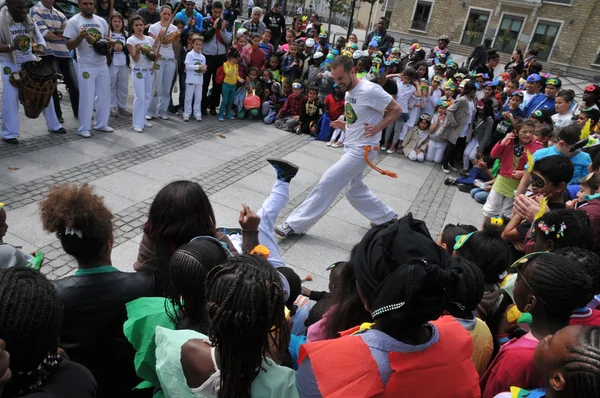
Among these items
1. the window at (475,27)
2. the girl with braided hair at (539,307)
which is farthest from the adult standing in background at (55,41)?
the window at (475,27)

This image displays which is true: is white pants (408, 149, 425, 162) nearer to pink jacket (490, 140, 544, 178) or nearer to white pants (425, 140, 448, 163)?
white pants (425, 140, 448, 163)

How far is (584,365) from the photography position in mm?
1315

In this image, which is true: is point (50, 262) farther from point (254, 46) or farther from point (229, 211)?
point (254, 46)

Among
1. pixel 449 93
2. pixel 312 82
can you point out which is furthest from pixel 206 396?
pixel 312 82

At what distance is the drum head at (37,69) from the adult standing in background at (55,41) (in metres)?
0.17

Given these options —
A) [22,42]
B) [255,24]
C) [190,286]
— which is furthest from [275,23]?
[190,286]

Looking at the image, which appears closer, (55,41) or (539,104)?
(55,41)

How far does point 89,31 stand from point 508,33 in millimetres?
31736

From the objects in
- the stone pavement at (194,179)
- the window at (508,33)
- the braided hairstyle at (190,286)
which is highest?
the window at (508,33)

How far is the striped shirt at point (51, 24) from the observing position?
20.2 feet

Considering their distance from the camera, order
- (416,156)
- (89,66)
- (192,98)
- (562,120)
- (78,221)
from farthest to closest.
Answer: (192,98)
(416,156)
(562,120)
(89,66)
(78,221)

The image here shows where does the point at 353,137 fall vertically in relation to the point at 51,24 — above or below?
A: below

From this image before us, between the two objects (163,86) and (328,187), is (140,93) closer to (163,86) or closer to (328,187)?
(163,86)

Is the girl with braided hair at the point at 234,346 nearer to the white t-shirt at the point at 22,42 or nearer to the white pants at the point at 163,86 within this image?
the white t-shirt at the point at 22,42
